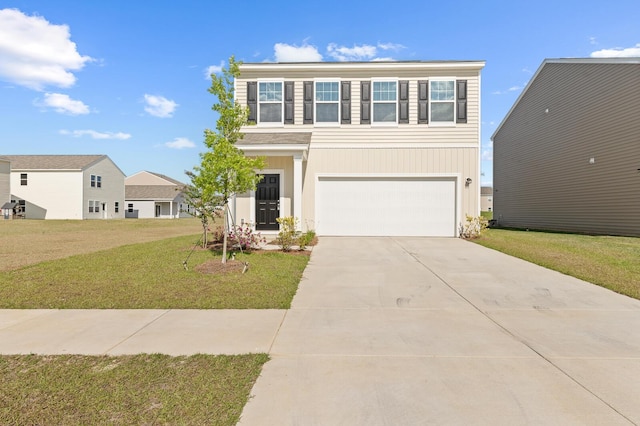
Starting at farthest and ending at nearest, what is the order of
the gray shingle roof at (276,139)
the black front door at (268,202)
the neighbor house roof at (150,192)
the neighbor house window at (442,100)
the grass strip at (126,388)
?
the neighbor house roof at (150,192), the neighbor house window at (442,100), the black front door at (268,202), the gray shingle roof at (276,139), the grass strip at (126,388)

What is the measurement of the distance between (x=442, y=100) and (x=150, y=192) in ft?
140

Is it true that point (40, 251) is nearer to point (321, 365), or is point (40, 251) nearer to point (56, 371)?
point (56, 371)

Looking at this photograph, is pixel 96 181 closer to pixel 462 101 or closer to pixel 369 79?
pixel 369 79

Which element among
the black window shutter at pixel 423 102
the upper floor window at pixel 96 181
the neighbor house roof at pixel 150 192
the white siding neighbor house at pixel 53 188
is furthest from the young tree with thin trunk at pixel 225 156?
the neighbor house roof at pixel 150 192

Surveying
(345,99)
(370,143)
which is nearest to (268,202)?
(370,143)

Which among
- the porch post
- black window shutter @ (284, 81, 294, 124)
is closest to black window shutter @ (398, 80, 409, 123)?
black window shutter @ (284, 81, 294, 124)

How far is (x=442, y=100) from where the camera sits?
1345 centimetres

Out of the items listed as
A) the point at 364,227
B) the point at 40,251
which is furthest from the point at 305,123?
the point at 40,251

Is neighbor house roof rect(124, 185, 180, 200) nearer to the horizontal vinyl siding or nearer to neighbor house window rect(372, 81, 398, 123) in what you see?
the horizontal vinyl siding

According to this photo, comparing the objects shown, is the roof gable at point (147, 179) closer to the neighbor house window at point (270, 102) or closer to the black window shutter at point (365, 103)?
the neighbor house window at point (270, 102)

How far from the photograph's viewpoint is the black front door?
13305 mm

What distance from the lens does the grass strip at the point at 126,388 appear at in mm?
2344

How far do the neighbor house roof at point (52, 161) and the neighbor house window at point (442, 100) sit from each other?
34.7 metres

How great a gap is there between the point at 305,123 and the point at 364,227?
481 centimetres
